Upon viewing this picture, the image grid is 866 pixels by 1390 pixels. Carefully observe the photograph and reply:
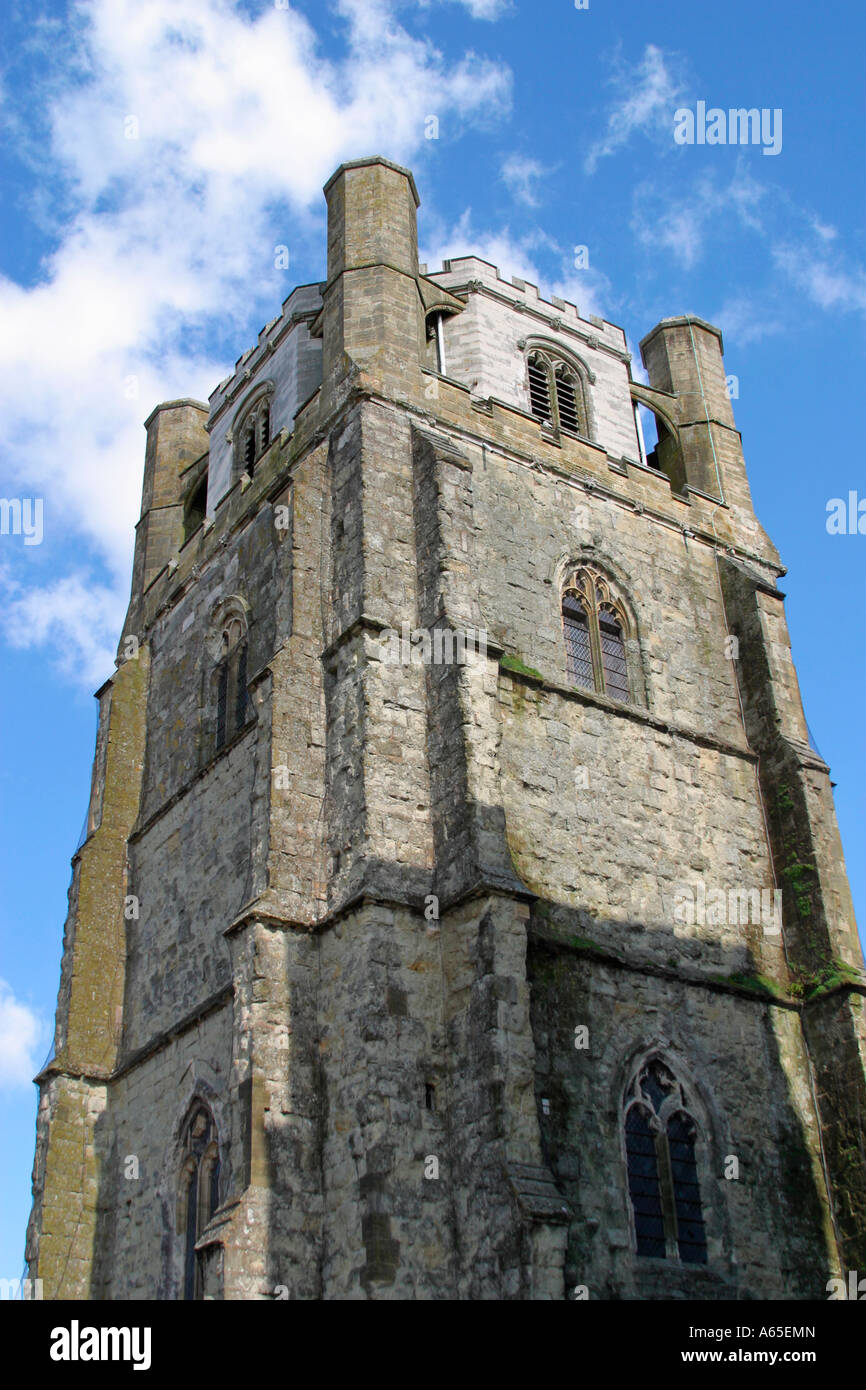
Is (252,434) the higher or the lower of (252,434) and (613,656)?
the higher

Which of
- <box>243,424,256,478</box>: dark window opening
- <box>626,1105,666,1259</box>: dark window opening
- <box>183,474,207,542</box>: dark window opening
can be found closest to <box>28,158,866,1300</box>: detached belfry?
<box>626,1105,666,1259</box>: dark window opening

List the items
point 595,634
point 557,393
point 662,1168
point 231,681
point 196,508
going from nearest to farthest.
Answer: point 662,1168 < point 595,634 < point 231,681 < point 557,393 < point 196,508

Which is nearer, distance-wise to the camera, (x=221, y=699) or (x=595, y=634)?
(x=595, y=634)

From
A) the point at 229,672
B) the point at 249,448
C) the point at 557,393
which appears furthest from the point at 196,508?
the point at 557,393

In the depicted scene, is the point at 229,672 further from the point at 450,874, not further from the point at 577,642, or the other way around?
the point at 450,874

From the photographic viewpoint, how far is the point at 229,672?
18562 mm

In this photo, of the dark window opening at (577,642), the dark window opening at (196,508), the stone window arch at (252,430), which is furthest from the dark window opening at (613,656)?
the dark window opening at (196,508)

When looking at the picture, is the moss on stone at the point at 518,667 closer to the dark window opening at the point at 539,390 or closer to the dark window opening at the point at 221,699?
the dark window opening at the point at 221,699

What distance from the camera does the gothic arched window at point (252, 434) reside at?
21530 mm

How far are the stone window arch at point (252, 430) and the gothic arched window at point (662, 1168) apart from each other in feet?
36.5

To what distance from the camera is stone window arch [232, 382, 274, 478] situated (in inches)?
848

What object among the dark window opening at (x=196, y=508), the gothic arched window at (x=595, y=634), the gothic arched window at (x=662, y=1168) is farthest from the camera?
the dark window opening at (x=196, y=508)

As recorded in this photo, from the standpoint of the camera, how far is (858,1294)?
1423 cm

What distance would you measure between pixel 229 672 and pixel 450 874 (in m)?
6.01
